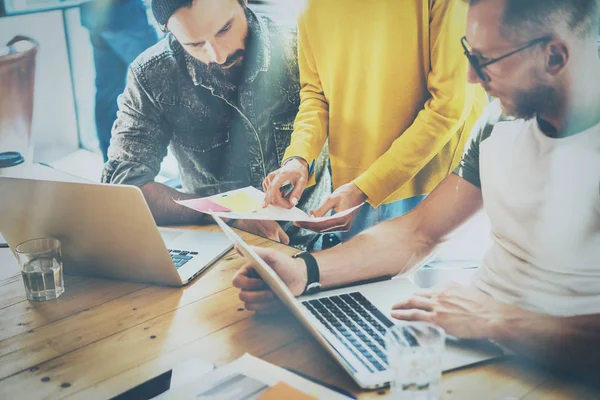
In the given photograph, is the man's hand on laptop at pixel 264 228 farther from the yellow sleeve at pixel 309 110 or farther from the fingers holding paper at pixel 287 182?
the yellow sleeve at pixel 309 110

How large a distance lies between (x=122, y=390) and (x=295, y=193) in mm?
815

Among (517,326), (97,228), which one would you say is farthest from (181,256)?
(517,326)

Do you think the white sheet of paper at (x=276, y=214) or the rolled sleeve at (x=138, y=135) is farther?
the rolled sleeve at (x=138, y=135)

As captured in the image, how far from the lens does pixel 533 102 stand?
1.26 metres

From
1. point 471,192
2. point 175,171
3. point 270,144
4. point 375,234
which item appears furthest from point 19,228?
point 471,192

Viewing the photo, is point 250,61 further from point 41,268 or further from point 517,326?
point 517,326

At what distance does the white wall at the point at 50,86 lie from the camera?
2.08m

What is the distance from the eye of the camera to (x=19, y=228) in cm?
161

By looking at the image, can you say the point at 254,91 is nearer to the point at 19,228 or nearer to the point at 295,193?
the point at 295,193

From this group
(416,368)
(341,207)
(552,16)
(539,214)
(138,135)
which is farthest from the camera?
(138,135)

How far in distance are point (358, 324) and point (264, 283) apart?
0.22m

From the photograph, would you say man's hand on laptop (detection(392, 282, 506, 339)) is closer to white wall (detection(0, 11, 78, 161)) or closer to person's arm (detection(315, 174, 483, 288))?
person's arm (detection(315, 174, 483, 288))

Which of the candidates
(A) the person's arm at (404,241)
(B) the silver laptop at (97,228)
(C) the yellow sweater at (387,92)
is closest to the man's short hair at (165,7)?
(C) the yellow sweater at (387,92)

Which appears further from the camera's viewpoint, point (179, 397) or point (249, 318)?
point (249, 318)
